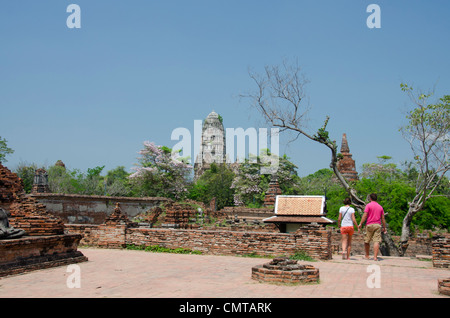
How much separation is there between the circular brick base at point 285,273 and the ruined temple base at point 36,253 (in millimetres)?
4324

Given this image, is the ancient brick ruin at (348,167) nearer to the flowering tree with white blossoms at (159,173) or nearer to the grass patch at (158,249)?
the flowering tree with white blossoms at (159,173)

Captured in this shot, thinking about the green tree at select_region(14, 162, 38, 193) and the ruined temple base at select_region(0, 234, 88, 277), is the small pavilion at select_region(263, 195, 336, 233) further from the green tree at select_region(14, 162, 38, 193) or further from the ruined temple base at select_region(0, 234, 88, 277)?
the green tree at select_region(14, 162, 38, 193)

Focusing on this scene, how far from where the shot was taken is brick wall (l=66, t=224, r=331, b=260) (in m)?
10.6

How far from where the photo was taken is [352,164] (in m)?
44.8

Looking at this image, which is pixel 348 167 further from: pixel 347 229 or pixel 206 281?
pixel 206 281

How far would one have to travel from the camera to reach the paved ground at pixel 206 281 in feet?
19.9

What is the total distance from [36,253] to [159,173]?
27.0 metres

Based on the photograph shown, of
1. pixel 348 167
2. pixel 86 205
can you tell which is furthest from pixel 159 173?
pixel 348 167

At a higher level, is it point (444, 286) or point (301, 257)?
point (444, 286)

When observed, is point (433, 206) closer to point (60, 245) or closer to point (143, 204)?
point (143, 204)

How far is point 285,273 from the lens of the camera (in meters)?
6.70

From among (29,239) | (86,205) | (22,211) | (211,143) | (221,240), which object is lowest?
(221,240)

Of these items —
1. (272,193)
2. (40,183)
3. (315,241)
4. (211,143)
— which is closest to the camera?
(315,241)
